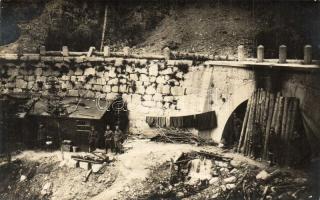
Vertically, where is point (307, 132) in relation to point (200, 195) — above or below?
above

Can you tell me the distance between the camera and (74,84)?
1379cm

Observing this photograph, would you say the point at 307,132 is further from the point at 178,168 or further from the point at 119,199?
the point at 119,199

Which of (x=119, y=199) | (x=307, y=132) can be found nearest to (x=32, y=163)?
(x=119, y=199)

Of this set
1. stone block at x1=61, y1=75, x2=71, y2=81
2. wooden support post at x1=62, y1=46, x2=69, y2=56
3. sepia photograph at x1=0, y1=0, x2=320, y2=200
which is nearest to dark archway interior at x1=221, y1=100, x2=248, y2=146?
sepia photograph at x1=0, y1=0, x2=320, y2=200

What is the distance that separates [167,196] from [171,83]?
392cm

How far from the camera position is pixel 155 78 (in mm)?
13250

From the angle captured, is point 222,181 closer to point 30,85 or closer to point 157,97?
point 157,97

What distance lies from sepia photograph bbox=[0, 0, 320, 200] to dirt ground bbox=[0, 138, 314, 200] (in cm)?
3

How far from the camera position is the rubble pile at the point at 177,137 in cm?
1262

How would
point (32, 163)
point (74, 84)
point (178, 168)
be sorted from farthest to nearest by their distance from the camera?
1. point (74, 84)
2. point (32, 163)
3. point (178, 168)

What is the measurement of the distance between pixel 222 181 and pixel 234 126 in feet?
6.58

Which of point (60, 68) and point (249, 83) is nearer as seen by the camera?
point (249, 83)

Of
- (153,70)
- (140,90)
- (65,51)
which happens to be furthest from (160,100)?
(65,51)

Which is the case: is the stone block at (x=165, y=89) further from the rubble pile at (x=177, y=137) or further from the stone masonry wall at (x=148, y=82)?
the rubble pile at (x=177, y=137)
